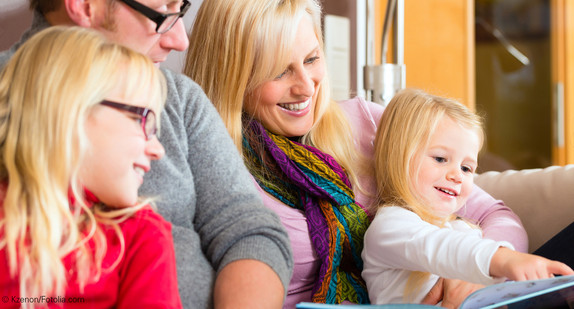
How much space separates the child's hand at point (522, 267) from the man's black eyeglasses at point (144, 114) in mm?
622

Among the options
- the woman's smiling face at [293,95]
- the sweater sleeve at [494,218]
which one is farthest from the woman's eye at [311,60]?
the sweater sleeve at [494,218]

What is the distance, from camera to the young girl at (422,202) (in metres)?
1.23

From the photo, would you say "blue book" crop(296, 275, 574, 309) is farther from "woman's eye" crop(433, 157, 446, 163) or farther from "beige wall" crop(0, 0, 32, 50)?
"beige wall" crop(0, 0, 32, 50)

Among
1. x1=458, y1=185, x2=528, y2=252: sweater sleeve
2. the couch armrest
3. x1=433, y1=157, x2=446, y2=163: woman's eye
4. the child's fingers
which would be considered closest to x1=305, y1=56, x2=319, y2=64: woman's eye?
x1=433, y1=157, x2=446, y2=163: woman's eye

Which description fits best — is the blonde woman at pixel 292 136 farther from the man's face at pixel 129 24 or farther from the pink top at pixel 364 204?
the man's face at pixel 129 24

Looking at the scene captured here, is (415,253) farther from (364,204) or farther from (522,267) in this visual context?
(364,204)

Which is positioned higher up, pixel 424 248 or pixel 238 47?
pixel 238 47

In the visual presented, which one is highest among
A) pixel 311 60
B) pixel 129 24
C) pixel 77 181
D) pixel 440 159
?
pixel 129 24

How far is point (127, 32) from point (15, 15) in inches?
19.7

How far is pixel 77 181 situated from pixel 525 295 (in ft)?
2.21

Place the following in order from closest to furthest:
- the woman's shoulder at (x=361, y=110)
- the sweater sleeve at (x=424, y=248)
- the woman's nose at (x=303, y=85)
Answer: the sweater sleeve at (x=424, y=248) → the woman's nose at (x=303, y=85) → the woman's shoulder at (x=361, y=110)

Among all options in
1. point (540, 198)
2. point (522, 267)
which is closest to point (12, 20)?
point (522, 267)

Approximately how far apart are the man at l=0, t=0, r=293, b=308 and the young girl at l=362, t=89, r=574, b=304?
0.28 meters

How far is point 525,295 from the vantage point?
3.36 feet
